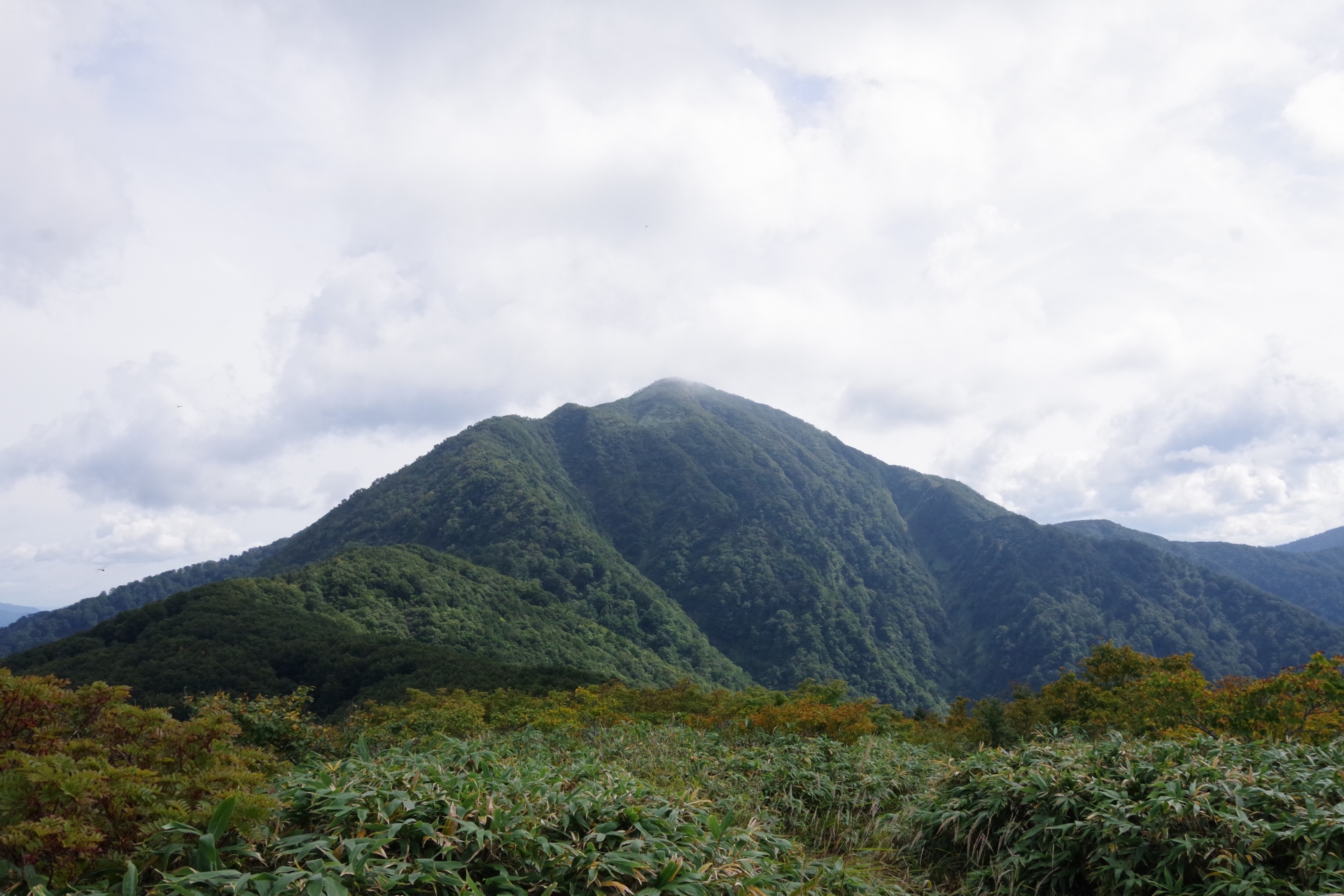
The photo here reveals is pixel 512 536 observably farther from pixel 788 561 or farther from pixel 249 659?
pixel 249 659

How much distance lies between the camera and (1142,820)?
448 centimetres

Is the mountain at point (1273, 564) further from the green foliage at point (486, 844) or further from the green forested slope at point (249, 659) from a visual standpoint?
the green foliage at point (486, 844)

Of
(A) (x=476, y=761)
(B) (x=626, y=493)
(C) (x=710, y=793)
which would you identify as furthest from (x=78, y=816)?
(B) (x=626, y=493)

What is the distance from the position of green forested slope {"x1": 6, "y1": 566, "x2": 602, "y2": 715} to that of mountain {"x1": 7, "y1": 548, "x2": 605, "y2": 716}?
8 centimetres

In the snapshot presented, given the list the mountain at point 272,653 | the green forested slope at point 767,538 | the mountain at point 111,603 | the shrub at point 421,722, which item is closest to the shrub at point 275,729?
the shrub at point 421,722

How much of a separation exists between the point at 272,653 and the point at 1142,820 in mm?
45264

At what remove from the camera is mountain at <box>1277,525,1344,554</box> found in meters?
181

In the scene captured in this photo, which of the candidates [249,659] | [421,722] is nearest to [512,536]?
[249,659]

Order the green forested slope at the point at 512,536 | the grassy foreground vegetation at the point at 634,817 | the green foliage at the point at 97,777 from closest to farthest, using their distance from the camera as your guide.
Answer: the green foliage at the point at 97,777, the grassy foreground vegetation at the point at 634,817, the green forested slope at the point at 512,536

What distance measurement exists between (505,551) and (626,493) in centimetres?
4223

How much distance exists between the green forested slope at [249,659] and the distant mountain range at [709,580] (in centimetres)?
36

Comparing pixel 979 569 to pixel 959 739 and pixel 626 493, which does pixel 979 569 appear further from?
pixel 959 739

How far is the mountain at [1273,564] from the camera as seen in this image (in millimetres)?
121812

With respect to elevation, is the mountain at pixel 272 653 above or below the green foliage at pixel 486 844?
below
